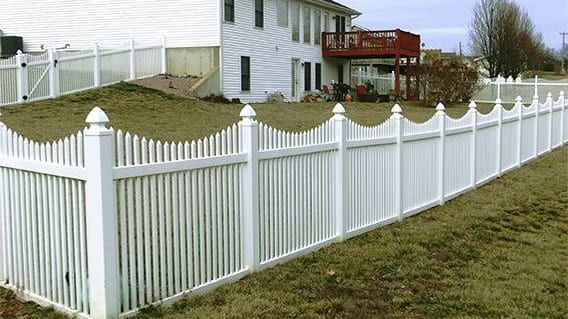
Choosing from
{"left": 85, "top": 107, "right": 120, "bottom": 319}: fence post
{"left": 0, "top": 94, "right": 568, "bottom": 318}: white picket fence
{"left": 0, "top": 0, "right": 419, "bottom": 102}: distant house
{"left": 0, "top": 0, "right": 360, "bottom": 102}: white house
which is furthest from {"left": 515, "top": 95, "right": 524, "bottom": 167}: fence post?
{"left": 0, "top": 0, "right": 419, "bottom": 102}: distant house

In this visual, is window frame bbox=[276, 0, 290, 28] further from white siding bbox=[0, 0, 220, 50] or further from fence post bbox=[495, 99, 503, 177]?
fence post bbox=[495, 99, 503, 177]

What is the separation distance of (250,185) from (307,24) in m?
28.6

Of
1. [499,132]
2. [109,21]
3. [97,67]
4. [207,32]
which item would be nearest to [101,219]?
[499,132]

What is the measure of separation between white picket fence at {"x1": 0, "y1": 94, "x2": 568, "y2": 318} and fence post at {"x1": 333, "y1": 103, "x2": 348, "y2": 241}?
1cm

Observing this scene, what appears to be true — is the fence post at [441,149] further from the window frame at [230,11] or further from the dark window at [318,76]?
the dark window at [318,76]

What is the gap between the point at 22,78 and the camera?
65.1ft

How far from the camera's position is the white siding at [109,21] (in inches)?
1015

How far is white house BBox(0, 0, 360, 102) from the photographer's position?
2581cm

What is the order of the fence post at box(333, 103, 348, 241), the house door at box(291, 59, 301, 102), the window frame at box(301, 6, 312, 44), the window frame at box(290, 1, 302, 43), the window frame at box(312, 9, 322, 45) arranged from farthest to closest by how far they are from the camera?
the window frame at box(312, 9, 322, 45) → the window frame at box(301, 6, 312, 44) → the house door at box(291, 59, 301, 102) → the window frame at box(290, 1, 302, 43) → the fence post at box(333, 103, 348, 241)

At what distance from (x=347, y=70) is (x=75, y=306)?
3475cm

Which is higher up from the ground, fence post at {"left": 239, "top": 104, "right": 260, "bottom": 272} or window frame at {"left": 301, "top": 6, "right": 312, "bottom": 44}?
window frame at {"left": 301, "top": 6, "right": 312, "bottom": 44}

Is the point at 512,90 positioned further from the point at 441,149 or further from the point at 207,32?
the point at 441,149

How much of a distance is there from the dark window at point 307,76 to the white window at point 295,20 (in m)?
1.55

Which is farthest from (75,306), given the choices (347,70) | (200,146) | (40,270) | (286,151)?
(347,70)
